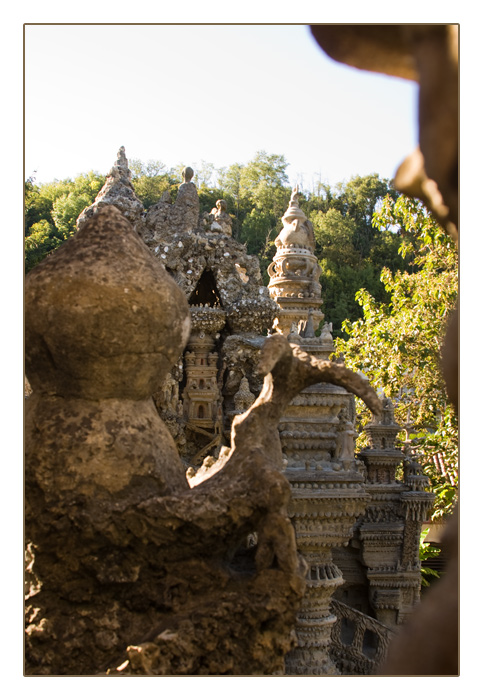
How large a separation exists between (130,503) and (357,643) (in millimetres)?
7120

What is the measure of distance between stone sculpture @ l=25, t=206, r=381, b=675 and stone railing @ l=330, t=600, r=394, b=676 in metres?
6.39

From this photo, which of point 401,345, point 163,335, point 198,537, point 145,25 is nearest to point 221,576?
point 198,537

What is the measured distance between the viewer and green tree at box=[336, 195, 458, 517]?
12.2 metres

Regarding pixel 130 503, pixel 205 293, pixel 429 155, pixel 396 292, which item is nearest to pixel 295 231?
pixel 205 293

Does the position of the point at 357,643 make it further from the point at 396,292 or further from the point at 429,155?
the point at 429,155

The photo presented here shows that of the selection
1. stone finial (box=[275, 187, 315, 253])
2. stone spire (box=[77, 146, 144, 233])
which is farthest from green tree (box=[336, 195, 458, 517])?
stone spire (box=[77, 146, 144, 233])

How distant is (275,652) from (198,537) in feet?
1.86

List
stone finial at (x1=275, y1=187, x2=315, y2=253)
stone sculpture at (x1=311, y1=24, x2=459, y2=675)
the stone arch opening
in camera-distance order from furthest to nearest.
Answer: stone finial at (x1=275, y1=187, x2=315, y2=253) < the stone arch opening < stone sculpture at (x1=311, y1=24, x2=459, y2=675)

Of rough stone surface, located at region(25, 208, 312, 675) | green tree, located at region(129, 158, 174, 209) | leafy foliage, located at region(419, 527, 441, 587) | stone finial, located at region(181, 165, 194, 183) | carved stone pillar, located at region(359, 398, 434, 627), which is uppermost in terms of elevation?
green tree, located at region(129, 158, 174, 209)

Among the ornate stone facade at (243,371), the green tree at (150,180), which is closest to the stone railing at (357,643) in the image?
the ornate stone facade at (243,371)

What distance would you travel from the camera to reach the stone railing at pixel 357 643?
30.4ft

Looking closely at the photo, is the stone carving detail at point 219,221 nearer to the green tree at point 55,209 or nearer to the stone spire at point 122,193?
the stone spire at point 122,193

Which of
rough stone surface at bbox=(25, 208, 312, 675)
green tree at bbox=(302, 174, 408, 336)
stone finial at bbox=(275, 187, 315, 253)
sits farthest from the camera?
green tree at bbox=(302, 174, 408, 336)

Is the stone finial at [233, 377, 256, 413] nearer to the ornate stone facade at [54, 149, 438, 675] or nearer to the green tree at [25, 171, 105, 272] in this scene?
the ornate stone facade at [54, 149, 438, 675]
